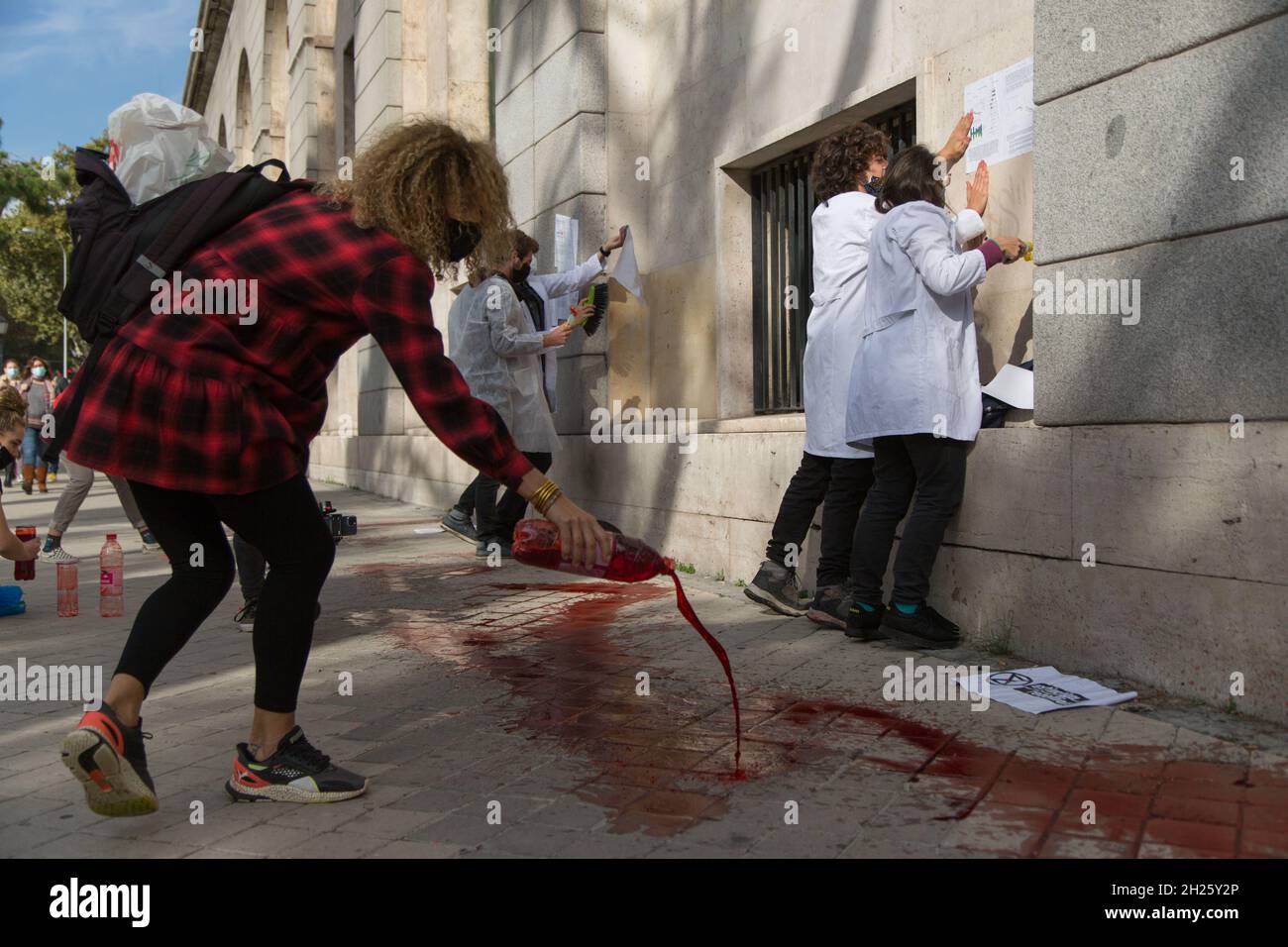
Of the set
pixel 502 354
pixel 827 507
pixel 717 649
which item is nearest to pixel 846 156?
pixel 827 507

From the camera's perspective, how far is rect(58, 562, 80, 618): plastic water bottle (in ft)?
21.8

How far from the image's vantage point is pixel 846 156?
225 inches

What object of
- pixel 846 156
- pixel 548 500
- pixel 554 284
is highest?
pixel 846 156

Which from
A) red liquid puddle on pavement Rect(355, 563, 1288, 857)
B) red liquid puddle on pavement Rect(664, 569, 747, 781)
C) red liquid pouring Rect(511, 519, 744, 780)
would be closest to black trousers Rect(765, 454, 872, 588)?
red liquid puddle on pavement Rect(355, 563, 1288, 857)

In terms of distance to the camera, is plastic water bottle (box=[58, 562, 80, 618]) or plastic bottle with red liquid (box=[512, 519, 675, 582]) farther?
plastic water bottle (box=[58, 562, 80, 618])

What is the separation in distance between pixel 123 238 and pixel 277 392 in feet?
1.84

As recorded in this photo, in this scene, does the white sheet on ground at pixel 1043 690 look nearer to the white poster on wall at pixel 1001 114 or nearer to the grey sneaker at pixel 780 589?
the grey sneaker at pixel 780 589

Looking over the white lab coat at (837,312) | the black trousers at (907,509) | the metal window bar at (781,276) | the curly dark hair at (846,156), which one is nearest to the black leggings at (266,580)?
the black trousers at (907,509)

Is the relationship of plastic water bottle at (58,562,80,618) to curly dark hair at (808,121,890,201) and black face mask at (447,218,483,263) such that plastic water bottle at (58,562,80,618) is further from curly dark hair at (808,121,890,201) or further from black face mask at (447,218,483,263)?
curly dark hair at (808,121,890,201)

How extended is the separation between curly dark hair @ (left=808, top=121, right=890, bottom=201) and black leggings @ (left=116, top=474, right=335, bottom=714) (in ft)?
11.3

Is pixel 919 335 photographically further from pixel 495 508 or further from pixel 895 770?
pixel 495 508

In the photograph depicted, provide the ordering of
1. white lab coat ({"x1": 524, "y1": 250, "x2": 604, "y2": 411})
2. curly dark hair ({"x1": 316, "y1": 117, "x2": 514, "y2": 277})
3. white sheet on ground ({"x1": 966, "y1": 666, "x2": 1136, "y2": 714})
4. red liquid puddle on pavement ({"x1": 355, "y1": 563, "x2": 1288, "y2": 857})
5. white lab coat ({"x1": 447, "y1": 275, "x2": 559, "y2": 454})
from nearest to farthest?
red liquid puddle on pavement ({"x1": 355, "y1": 563, "x2": 1288, "y2": 857}) < curly dark hair ({"x1": 316, "y1": 117, "x2": 514, "y2": 277}) < white sheet on ground ({"x1": 966, "y1": 666, "x2": 1136, "y2": 714}) < white lab coat ({"x1": 447, "y1": 275, "x2": 559, "y2": 454}) < white lab coat ({"x1": 524, "y1": 250, "x2": 604, "y2": 411})
